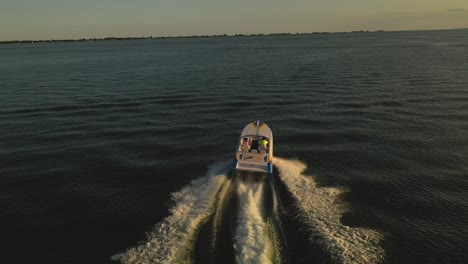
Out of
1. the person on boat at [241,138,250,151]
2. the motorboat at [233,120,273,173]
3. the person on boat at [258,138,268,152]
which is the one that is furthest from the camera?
the person on boat at [241,138,250,151]

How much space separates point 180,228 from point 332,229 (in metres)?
6.97

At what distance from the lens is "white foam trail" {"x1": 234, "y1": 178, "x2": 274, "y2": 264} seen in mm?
13000

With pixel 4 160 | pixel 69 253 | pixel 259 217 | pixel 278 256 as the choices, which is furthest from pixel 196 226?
pixel 4 160

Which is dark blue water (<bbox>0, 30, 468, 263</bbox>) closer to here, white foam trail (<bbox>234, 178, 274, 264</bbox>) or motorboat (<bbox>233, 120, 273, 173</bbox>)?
white foam trail (<bbox>234, 178, 274, 264</bbox>)

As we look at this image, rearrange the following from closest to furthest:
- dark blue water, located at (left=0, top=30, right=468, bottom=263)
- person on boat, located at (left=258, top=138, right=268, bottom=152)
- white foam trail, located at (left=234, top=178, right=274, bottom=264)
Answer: white foam trail, located at (left=234, top=178, right=274, bottom=264)
dark blue water, located at (left=0, top=30, right=468, bottom=263)
person on boat, located at (left=258, top=138, right=268, bottom=152)

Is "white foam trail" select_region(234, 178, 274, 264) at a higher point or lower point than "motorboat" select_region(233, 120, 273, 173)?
lower

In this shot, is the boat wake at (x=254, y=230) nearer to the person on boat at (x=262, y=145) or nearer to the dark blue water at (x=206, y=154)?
the dark blue water at (x=206, y=154)

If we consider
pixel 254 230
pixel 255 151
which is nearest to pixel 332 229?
pixel 254 230

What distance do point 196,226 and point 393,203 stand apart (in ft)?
36.4

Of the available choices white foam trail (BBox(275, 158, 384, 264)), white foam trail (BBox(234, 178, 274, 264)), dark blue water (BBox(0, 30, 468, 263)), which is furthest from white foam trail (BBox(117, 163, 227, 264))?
white foam trail (BBox(275, 158, 384, 264))

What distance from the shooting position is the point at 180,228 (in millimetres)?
15375

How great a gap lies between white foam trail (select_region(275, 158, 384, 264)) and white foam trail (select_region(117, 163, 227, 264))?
4.65 meters

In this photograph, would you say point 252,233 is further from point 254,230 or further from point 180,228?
point 180,228

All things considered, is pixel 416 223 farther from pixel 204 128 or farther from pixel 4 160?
pixel 4 160
